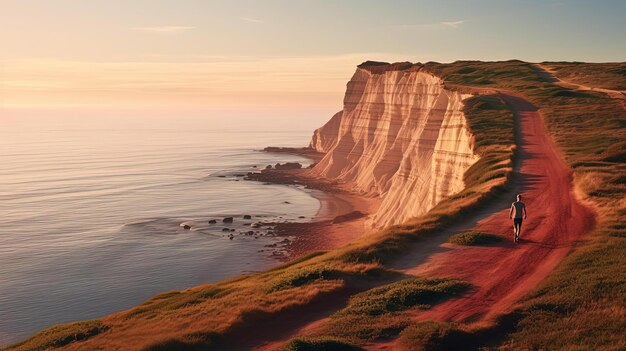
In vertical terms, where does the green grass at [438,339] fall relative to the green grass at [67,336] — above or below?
above

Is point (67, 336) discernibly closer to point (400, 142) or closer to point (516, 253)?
point (516, 253)

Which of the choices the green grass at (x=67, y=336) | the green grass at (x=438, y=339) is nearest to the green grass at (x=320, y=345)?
the green grass at (x=438, y=339)

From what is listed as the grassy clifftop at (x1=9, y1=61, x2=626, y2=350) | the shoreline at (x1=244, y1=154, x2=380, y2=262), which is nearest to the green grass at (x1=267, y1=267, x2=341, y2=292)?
the grassy clifftop at (x1=9, y1=61, x2=626, y2=350)

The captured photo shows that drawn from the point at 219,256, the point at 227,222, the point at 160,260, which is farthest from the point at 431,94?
the point at 160,260

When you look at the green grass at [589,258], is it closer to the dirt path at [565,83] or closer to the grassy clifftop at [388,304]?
the grassy clifftop at [388,304]

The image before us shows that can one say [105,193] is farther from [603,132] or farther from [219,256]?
[603,132]

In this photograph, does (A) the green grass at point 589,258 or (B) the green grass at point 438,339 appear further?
(B) the green grass at point 438,339

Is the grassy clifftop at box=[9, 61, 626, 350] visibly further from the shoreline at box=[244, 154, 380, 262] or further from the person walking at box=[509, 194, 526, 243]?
the shoreline at box=[244, 154, 380, 262]
